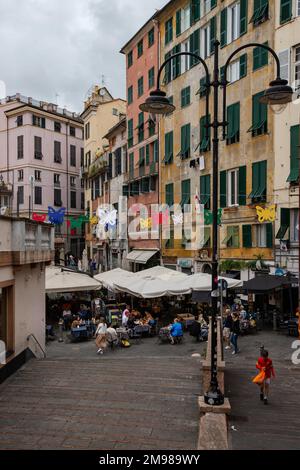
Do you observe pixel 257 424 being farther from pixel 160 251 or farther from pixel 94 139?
pixel 94 139

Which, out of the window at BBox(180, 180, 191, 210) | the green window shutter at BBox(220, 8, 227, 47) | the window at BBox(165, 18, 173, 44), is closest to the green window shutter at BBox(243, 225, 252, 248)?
the window at BBox(180, 180, 191, 210)

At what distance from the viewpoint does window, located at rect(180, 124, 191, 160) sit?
31781mm

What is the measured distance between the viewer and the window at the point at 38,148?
5653 cm

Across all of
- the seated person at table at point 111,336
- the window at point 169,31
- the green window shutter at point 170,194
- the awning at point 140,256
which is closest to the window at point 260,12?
the window at point 169,31

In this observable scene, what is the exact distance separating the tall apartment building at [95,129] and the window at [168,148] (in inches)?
639

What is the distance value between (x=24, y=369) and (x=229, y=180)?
19112 millimetres

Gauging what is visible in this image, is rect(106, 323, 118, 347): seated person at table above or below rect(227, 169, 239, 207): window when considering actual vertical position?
below

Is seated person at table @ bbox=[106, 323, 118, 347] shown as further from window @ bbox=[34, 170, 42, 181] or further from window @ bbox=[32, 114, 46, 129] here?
window @ bbox=[32, 114, 46, 129]

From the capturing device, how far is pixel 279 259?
76.3ft

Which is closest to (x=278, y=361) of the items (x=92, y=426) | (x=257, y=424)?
(x=257, y=424)

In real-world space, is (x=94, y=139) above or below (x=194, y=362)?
above

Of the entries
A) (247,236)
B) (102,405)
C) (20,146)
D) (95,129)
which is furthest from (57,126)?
(102,405)

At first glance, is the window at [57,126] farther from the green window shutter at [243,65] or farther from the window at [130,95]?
the green window shutter at [243,65]

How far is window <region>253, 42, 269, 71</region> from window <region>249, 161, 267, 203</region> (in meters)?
5.84
